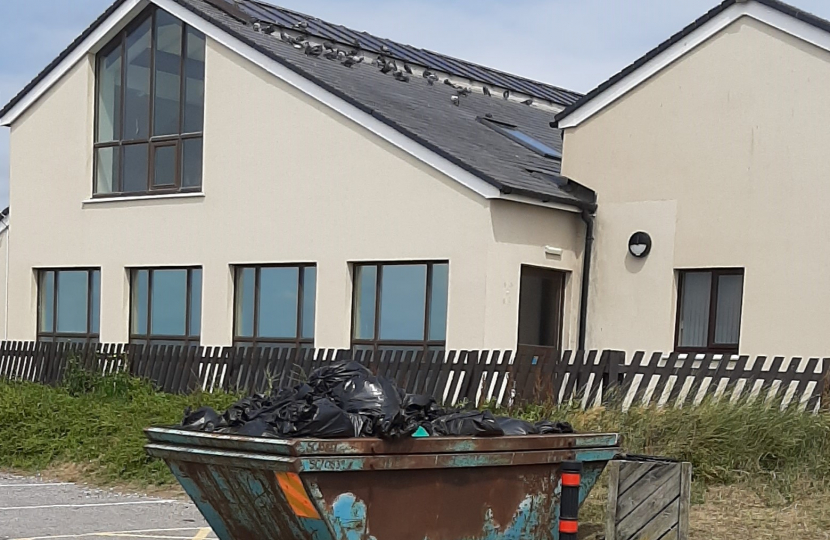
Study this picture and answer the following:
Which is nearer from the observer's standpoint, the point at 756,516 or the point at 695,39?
the point at 756,516

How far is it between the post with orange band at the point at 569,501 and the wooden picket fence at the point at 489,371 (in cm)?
456

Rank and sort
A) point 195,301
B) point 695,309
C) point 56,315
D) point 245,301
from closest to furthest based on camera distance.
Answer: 1. point 695,309
2. point 245,301
3. point 195,301
4. point 56,315

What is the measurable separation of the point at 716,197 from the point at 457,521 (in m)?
9.96

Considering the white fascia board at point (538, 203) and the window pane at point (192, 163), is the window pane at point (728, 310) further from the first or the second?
the window pane at point (192, 163)

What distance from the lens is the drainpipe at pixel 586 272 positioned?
17484 mm

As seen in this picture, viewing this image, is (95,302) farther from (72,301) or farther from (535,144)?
(535,144)

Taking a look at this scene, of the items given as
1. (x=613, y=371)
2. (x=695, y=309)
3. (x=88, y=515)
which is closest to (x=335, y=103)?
(x=695, y=309)

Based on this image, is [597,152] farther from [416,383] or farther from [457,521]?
[457,521]

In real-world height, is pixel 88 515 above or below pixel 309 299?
below

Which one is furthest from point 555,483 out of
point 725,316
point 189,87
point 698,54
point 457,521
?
point 189,87

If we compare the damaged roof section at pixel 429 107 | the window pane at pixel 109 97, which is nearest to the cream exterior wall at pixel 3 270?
A: the window pane at pixel 109 97

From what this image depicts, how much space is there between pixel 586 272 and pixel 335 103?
4.43 m

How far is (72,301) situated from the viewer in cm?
2156

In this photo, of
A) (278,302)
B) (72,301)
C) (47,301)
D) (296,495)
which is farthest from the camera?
(47,301)
